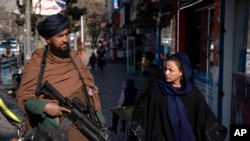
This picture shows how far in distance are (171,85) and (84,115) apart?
1071 mm

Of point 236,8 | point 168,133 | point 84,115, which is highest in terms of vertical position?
point 236,8

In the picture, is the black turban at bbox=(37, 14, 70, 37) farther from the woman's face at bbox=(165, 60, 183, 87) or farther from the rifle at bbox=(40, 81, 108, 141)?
the woman's face at bbox=(165, 60, 183, 87)

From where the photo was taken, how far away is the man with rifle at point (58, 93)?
3.14m

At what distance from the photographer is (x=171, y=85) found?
395 centimetres

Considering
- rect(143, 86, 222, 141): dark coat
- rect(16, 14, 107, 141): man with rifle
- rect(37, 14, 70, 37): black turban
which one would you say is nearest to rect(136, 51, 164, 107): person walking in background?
rect(143, 86, 222, 141): dark coat

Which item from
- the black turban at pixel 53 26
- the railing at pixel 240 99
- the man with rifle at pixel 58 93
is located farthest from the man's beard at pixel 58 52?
the railing at pixel 240 99

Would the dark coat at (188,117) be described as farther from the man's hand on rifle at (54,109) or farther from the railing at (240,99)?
the railing at (240,99)

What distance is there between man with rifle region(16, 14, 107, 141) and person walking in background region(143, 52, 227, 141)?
2.38 feet

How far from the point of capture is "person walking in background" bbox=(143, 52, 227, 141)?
3820 mm

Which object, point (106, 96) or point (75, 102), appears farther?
point (106, 96)

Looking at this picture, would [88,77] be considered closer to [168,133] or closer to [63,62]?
[63,62]

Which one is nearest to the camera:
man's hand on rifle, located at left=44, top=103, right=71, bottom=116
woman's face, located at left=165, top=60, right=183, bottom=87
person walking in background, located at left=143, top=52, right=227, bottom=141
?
man's hand on rifle, located at left=44, top=103, right=71, bottom=116

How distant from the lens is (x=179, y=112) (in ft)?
12.5

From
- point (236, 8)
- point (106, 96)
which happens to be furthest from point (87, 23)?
point (236, 8)
